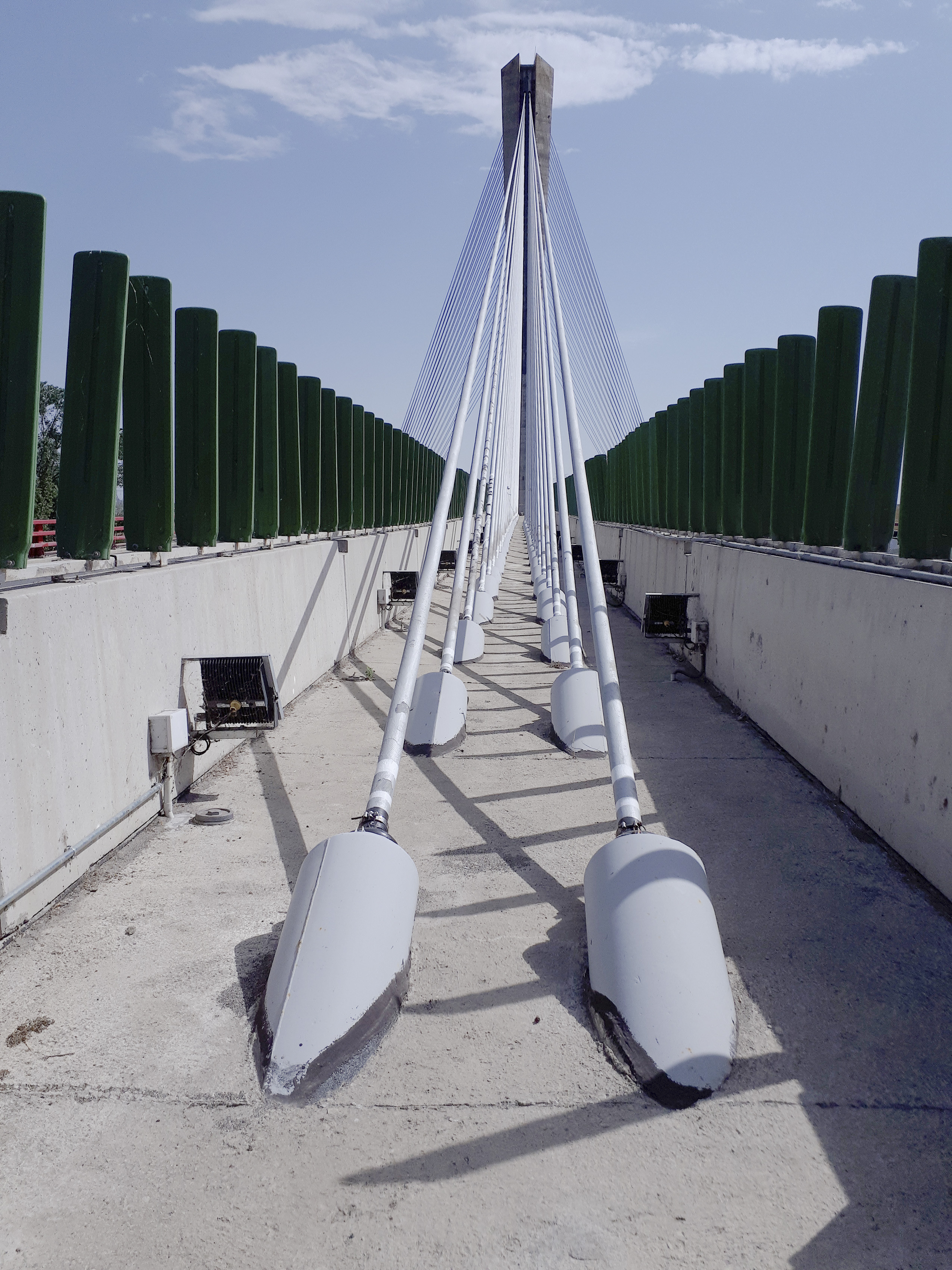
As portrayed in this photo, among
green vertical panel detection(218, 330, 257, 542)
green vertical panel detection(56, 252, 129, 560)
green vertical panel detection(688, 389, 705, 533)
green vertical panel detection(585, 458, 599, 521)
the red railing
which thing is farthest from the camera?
green vertical panel detection(585, 458, 599, 521)

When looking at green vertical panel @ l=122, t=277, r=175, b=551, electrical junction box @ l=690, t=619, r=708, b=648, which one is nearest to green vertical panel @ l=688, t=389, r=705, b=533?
Answer: electrical junction box @ l=690, t=619, r=708, b=648

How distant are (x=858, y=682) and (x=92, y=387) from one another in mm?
5023

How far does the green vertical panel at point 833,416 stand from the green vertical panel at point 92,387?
5.33 m

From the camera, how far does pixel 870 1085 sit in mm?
3236

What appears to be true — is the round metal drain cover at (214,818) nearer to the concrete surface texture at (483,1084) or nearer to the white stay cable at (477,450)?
the concrete surface texture at (483,1084)

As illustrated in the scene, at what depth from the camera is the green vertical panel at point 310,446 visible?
40.3 feet

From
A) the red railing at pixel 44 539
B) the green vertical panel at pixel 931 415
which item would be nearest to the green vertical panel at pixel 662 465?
the red railing at pixel 44 539

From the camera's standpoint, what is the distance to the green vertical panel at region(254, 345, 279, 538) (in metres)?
10.0

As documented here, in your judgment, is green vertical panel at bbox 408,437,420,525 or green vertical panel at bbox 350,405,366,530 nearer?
green vertical panel at bbox 350,405,366,530

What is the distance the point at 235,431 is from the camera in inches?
349

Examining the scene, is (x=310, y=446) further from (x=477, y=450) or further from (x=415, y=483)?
(x=415, y=483)

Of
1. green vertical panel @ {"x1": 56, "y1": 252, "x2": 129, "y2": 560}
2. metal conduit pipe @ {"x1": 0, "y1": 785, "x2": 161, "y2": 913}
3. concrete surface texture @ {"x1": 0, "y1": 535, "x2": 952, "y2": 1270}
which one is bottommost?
concrete surface texture @ {"x1": 0, "y1": 535, "x2": 952, "y2": 1270}

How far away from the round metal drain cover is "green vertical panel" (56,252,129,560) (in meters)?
1.85

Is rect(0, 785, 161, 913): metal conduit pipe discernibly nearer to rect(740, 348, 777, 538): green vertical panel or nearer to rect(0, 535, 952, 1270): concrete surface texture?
rect(0, 535, 952, 1270): concrete surface texture
